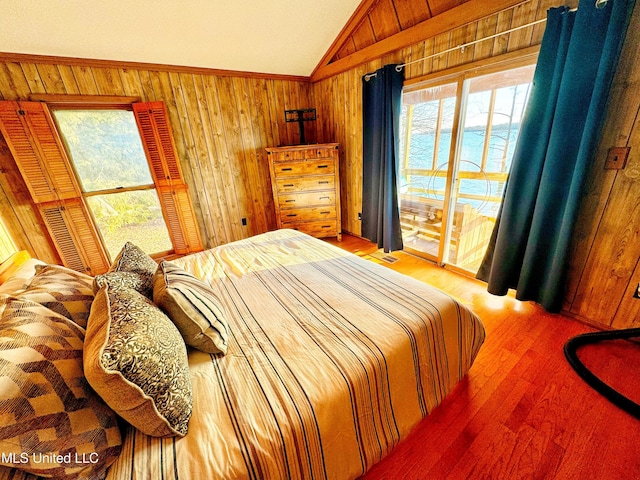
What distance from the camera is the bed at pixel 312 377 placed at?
2.35 feet

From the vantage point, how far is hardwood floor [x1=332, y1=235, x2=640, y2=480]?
1059 millimetres

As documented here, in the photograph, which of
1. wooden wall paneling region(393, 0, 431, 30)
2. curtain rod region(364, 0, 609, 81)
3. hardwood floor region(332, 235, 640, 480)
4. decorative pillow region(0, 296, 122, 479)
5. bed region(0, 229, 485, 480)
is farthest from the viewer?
wooden wall paneling region(393, 0, 431, 30)

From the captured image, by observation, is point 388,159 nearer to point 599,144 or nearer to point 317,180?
point 317,180

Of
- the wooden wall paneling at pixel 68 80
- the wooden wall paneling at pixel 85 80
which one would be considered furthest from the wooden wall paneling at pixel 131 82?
the wooden wall paneling at pixel 68 80

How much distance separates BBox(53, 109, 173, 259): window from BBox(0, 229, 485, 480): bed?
2259 mm

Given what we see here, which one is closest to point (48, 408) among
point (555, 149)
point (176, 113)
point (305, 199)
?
point (555, 149)

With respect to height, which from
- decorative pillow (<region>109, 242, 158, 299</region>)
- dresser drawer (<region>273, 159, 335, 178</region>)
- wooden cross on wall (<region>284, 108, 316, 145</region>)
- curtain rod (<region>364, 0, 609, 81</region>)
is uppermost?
curtain rod (<region>364, 0, 609, 81</region>)

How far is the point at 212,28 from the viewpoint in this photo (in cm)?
244

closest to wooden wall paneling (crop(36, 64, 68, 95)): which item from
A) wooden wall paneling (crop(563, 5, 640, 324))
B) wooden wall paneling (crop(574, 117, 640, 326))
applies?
wooden wall paneling (crop(563, 5, 640, 324))

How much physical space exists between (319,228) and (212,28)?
2448mm

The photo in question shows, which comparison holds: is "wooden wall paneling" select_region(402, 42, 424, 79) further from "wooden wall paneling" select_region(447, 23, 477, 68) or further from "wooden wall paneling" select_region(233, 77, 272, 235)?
"wooden wall paneling" select_region(233, 77, 272, 235)

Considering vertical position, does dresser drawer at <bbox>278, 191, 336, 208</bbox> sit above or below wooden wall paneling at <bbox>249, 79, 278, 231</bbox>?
below

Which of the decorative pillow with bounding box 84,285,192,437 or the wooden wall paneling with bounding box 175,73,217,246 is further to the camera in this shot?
the wooden wall paneling with bounding box 175,73,217,246

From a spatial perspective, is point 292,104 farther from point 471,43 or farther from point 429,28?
point 471,43
